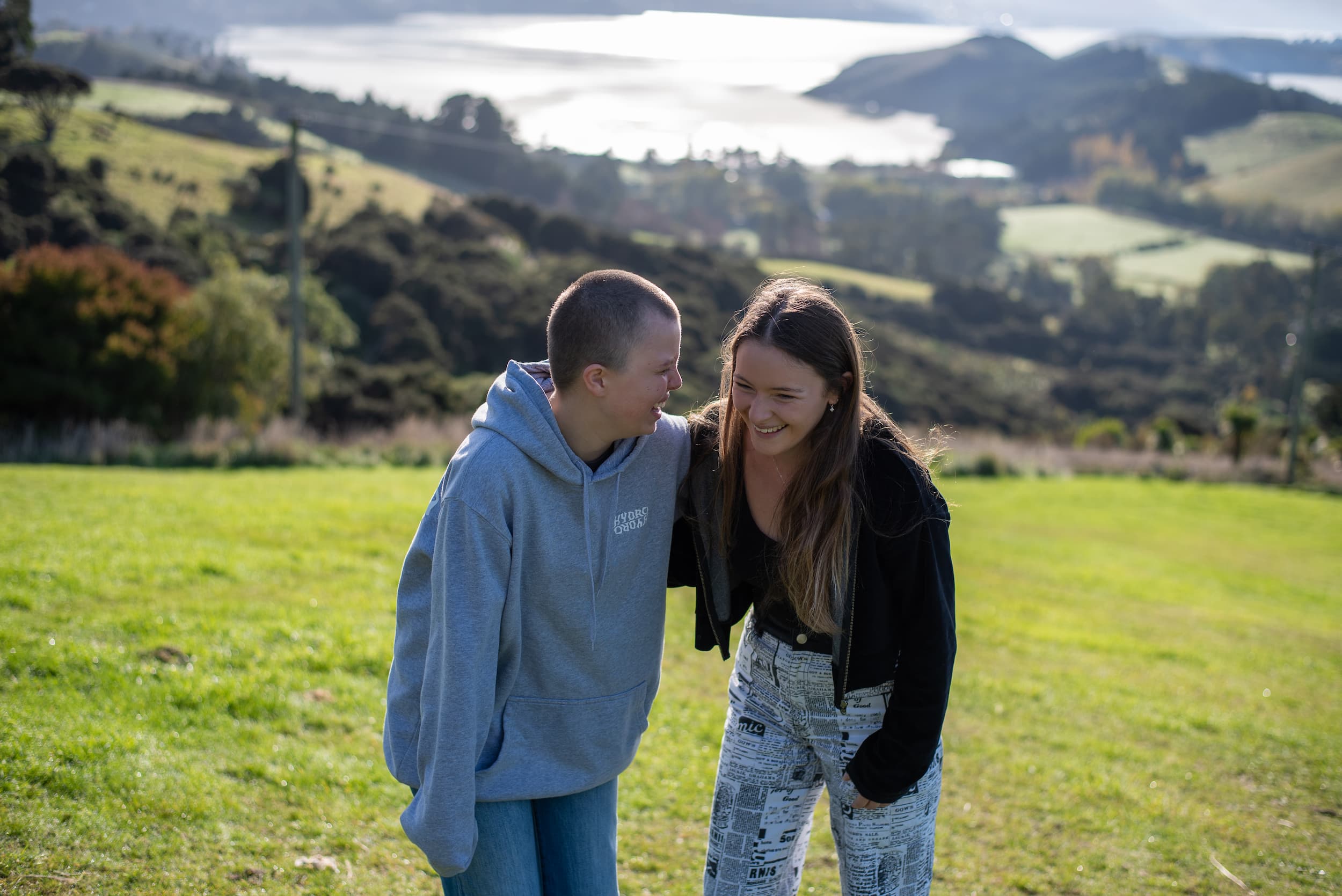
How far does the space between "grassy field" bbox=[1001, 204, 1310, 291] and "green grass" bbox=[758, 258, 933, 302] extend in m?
19.2

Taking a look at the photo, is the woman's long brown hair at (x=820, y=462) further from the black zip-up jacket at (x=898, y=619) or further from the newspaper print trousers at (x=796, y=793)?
the newspaper print trousers at (x=796, y=793)

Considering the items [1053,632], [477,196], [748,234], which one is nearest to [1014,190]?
[748,234]

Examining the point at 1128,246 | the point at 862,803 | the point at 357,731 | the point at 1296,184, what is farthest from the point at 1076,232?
the point at 862,803

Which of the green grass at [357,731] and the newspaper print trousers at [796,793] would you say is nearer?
the newspaper print trousers at [796,793]

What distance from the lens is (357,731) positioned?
467 cm

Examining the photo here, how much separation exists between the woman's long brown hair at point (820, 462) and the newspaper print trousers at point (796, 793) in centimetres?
22

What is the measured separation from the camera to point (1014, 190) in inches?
4729

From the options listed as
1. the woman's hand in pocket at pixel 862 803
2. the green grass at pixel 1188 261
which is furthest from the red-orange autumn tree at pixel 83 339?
the green grass at pixel 1188 261

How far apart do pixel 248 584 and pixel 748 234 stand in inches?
3448

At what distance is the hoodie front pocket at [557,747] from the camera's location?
223 centimetres

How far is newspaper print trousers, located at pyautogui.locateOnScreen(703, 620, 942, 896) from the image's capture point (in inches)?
97.7

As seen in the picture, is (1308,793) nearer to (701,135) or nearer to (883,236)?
(701,135)

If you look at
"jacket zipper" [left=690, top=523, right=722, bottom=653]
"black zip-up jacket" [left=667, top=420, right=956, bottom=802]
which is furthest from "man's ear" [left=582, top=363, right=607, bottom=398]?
"black zip-up jacket" [left=667, top=420, right=956, bottom=802]

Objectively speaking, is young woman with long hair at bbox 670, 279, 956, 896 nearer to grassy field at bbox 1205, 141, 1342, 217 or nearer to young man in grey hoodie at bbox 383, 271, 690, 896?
young man in grey hoodie at bbox 383, 271, 690, 896
